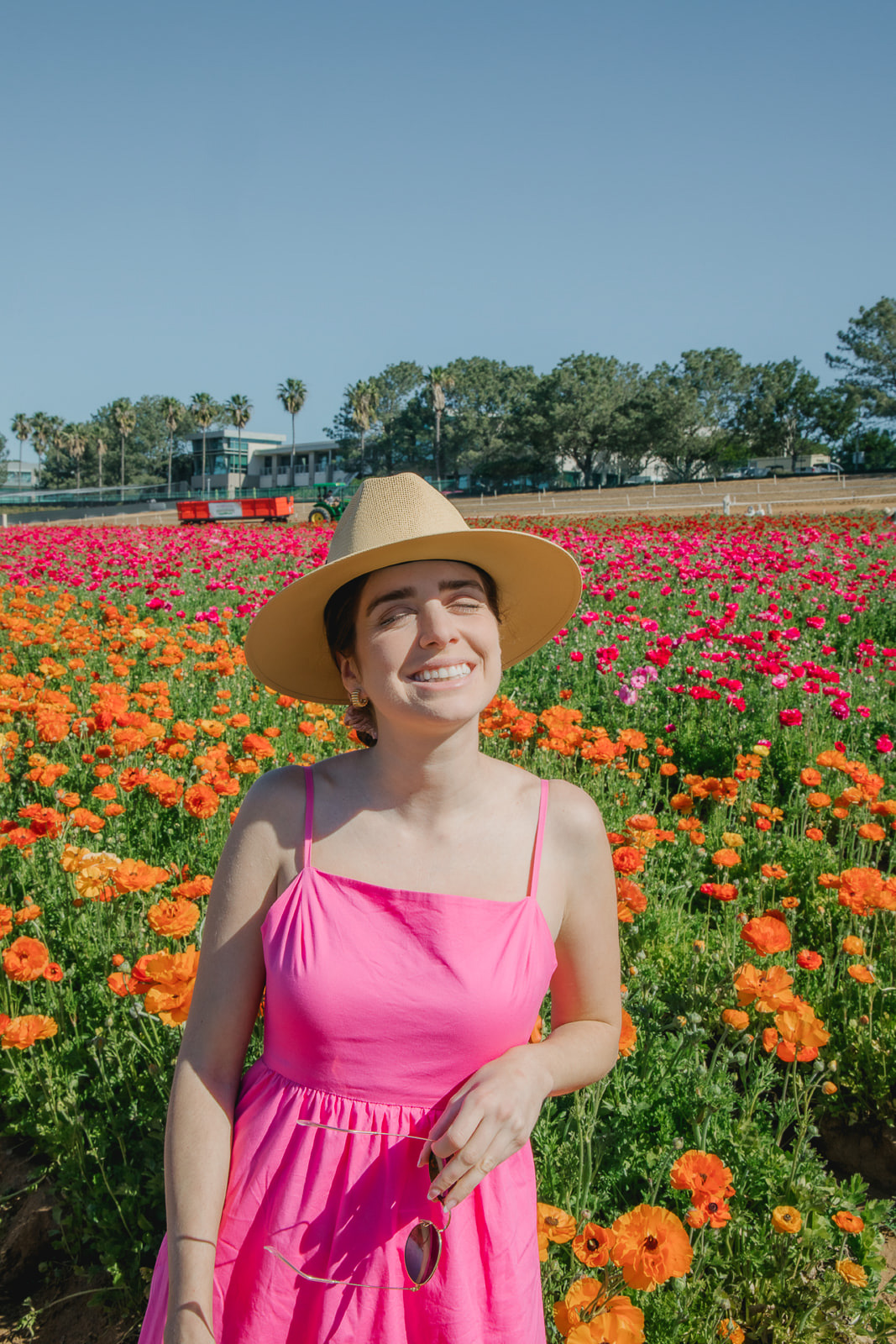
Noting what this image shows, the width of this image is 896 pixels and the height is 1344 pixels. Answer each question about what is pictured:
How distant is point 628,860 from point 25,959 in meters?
1.74

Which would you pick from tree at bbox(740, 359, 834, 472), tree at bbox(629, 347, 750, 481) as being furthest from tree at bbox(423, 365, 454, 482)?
tree at bbox(740, 359, 834, 472)

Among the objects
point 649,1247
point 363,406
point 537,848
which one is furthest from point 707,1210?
point 363,406

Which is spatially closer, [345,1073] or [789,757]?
[345,1073]

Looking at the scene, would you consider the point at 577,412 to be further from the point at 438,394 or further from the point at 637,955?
the point at 637,955

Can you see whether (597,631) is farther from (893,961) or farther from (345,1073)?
(345,1073)

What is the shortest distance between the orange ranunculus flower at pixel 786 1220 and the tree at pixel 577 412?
6586cm

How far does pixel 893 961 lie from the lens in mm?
3266

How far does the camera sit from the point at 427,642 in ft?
4.92

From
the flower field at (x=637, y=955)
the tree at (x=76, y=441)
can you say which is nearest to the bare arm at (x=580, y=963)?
the flower field at (x=637, y=955)

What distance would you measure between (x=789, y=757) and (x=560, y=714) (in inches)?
72.7

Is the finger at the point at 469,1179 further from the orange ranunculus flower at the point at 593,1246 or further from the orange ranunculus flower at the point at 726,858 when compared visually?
the orange ranunculus flower at the point at 726,858

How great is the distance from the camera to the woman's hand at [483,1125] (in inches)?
47.3

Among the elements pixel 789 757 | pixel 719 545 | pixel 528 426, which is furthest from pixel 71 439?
pixel 789 757

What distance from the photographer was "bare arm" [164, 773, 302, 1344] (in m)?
1.41
